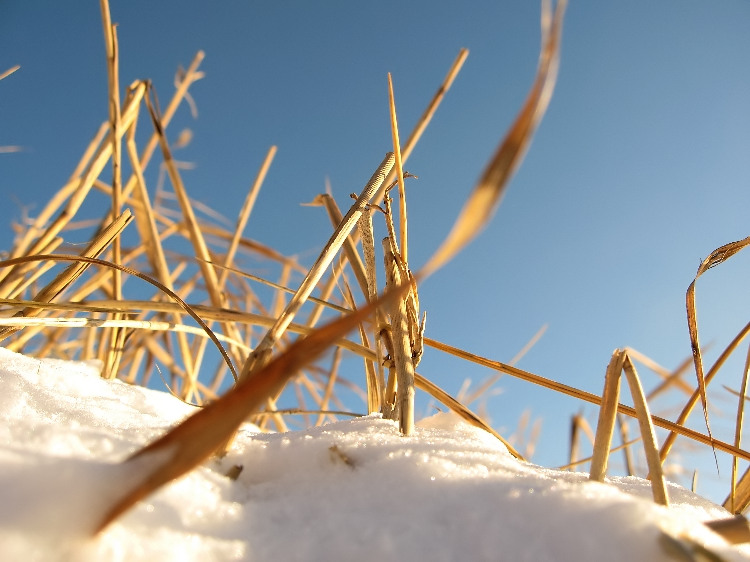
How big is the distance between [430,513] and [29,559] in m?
0.14

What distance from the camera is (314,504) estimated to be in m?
0.24

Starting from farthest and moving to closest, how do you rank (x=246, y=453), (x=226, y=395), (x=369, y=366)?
1. (x=369, y=366)
2. (x=246, y=453)
3. (x=226, y=395)

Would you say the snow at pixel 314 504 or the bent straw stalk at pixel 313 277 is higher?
the bent straw stalk at pixel 313 277

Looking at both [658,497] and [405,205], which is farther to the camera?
[405,205]

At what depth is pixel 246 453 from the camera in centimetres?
29

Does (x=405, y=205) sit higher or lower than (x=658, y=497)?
higher

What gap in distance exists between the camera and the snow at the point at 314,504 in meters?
0.19

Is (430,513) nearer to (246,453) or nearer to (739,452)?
(246,453)

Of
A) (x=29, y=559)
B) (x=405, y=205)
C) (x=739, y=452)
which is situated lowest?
(x=29, y=559)

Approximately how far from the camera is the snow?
186mm

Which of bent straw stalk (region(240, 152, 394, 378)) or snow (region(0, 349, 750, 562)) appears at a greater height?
bent straw stalk (region(240, 152, 394, 378))

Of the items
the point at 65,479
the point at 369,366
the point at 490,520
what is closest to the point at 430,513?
the point at 490,520

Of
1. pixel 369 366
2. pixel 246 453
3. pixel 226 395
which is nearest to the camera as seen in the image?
pixel 226 395

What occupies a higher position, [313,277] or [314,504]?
[313,277]
